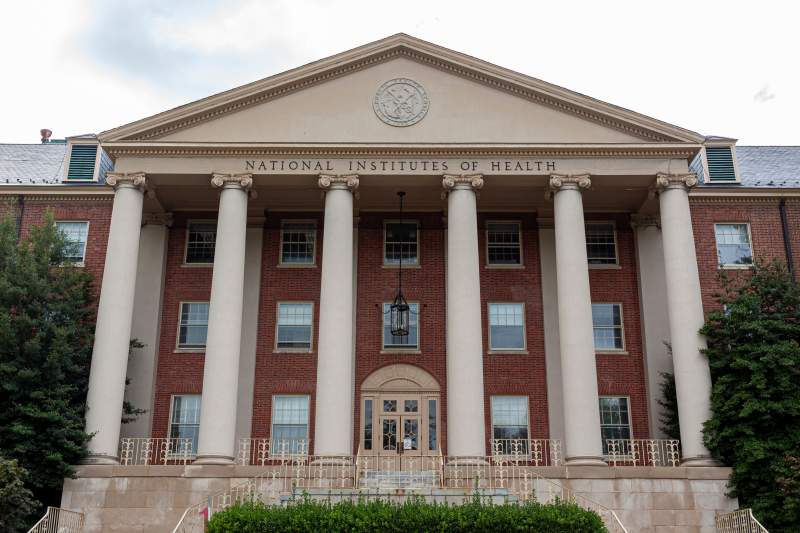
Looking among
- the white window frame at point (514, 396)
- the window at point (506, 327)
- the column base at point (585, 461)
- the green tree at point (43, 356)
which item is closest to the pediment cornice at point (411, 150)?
the green tree at point (43, 356)

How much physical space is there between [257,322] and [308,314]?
203cm

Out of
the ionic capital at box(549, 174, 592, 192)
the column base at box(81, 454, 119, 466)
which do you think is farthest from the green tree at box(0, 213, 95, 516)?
the ionic capital at box(549, 174, 592, 192)

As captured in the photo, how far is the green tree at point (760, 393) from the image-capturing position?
88.4ft

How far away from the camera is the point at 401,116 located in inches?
1292

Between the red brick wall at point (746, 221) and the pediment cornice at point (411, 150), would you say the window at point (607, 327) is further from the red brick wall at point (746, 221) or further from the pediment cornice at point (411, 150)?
the pediment cornice at point (411, 150)

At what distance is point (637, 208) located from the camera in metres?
36.6

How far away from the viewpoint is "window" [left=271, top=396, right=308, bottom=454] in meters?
33.6

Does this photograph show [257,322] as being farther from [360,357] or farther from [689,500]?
[689,500]

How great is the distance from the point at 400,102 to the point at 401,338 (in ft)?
30.2

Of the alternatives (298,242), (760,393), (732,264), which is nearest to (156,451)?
(298,242)

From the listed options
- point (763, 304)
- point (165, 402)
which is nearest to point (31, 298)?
point (165, 402)

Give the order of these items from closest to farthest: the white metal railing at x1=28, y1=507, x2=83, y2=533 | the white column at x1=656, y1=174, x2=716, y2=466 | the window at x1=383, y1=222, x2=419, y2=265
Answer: the white metal railing at x1=28, y1=507, x2=83, y2=533, the white column at x1=656, y1=174, x2=716, y2=466, the window at x1=383, y1=222, x2=419, y2=265

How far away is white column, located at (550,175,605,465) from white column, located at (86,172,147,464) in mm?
14828

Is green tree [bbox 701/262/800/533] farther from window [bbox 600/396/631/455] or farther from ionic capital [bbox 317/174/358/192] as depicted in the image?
ionic capital [bbox 317/174/358/192]
